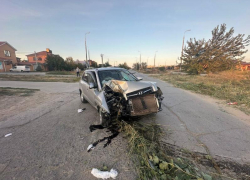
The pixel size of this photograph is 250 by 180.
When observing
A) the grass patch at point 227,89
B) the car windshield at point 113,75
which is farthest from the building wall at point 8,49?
the grass patch at point 227,89

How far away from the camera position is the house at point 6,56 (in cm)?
3321

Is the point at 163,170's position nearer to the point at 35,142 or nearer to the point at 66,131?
the point at 66,131

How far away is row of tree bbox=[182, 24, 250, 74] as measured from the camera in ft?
76.0

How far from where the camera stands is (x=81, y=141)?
2930 mm

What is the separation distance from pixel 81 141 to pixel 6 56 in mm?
48055

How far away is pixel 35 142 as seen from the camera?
294 centimetres

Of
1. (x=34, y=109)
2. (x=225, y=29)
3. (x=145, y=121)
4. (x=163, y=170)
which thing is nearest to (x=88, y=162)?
(x=163, y=170)

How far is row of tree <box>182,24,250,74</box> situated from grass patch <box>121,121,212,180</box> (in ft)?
83.7

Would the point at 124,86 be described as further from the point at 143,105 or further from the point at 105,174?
the point at 105,174

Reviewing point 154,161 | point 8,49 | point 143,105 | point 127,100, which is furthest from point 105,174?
point 8,49

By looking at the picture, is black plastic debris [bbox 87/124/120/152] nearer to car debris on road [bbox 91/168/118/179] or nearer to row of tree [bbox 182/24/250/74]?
car debris on road [bbox 91/168/118/179]

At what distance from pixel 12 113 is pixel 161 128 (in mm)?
5623

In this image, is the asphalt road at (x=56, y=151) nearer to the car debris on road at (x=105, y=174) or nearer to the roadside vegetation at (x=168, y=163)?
the car debris on road at (x=105, y=174)

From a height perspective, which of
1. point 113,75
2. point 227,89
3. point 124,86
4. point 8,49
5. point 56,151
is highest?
point 8,49
